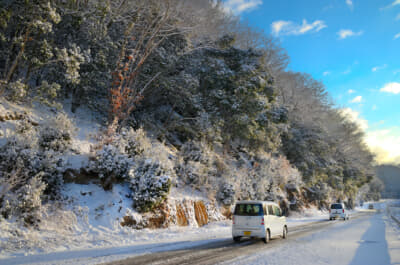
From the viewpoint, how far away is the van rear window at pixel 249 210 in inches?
444

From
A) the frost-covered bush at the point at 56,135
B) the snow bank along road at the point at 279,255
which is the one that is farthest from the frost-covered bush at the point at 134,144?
the snow bank along road at the point at 279,255

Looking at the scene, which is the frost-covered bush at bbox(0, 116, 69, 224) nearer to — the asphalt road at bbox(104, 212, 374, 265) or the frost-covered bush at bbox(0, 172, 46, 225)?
the frost-covered bush at bbox(0, 172, 46, 225)

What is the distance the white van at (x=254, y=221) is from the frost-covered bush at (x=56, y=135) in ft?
28.7

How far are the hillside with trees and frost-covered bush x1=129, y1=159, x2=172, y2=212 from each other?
5 cm

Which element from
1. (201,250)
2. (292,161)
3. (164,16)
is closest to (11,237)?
(201,250)

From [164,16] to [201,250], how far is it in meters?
14.5

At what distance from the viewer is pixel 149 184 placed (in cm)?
1310

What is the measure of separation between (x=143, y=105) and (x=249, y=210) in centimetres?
1335

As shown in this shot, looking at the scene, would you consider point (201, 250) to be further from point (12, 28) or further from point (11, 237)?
point (12, 28)

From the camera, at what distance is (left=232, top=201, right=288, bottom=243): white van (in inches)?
438

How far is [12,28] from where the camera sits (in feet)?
43.8

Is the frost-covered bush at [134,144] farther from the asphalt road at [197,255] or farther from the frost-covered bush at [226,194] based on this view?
the frost-covered bush at [226,194]

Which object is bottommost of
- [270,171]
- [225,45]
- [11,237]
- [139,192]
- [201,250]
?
[201,250]

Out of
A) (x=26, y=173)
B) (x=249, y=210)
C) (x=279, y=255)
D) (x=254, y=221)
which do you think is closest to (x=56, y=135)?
(x=26, y=173)
